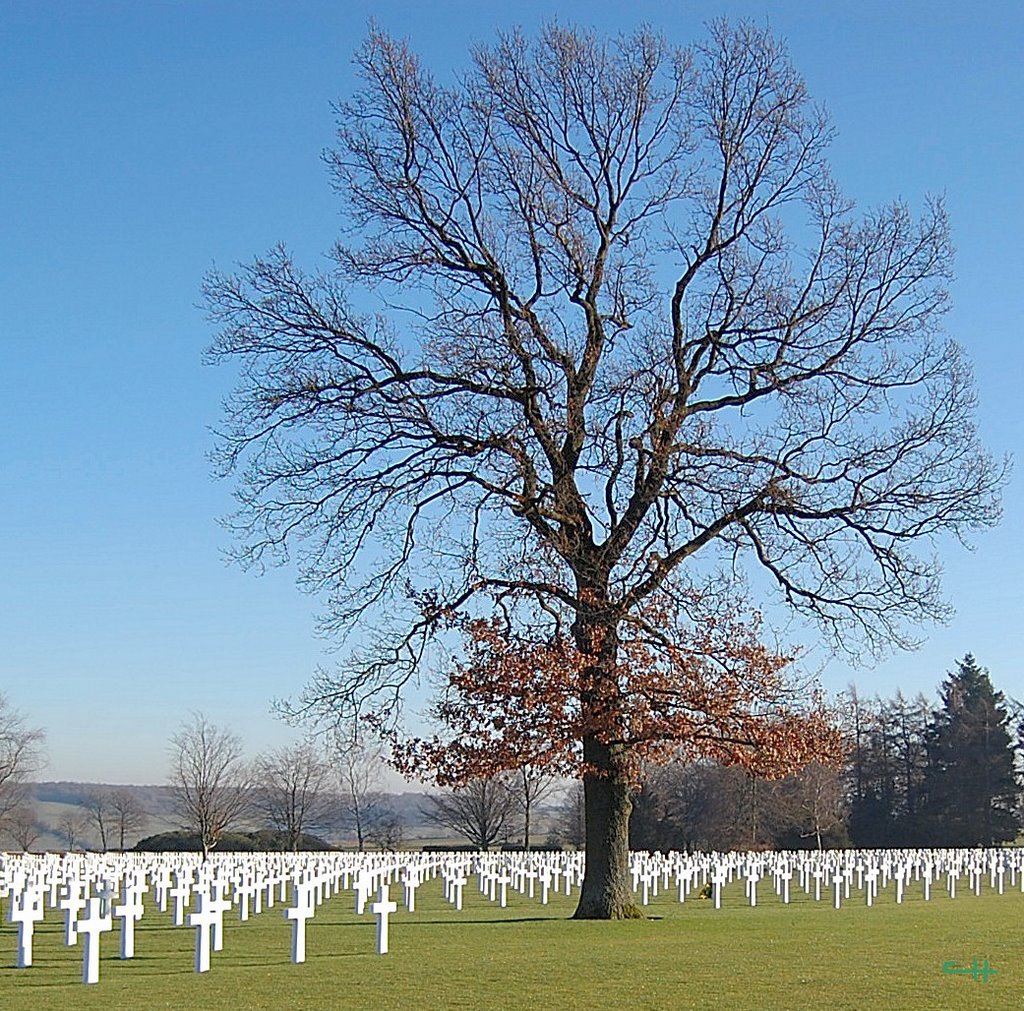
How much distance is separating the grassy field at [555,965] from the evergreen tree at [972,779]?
44.9 m

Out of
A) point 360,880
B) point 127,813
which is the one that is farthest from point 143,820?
point 360,880

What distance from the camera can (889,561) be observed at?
2428 centimetres

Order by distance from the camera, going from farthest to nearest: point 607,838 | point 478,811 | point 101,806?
1. point 101,806
2. point 478,811
3. point 607,838

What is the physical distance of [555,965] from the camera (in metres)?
15.3

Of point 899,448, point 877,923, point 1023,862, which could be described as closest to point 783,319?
point 899,448

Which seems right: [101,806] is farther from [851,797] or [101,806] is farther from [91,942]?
[91,942]

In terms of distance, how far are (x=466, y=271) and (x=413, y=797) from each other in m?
125

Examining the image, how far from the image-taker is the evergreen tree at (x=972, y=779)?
220 ft

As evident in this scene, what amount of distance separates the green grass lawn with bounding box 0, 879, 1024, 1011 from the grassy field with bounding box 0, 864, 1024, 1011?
27mm

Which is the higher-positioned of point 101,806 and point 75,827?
point 101,806

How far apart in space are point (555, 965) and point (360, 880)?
34.7 feet

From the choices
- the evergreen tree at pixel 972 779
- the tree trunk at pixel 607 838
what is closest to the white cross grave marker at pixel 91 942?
the tree trunk at pixel 607 838

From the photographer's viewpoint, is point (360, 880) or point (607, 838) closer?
point (607, 838)

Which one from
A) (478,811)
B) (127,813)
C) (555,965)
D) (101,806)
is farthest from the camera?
(101,806)
